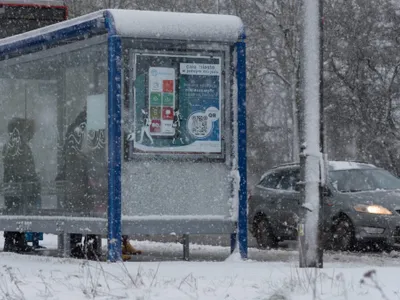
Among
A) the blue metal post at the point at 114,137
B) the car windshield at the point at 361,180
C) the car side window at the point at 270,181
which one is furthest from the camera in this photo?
the car side window at the point at 270,181

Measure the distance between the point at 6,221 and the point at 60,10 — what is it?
4736mm

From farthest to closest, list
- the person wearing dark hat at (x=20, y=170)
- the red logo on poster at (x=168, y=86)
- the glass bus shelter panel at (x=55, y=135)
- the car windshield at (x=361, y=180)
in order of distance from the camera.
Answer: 1. the car windshield at (x=361, y=180)
2. the person wearing dark hat at (x=20, y=170)
3. the glass bus shelter panel at (x=55, y=135)
4. the red logo on poster at (x=168, y=86)

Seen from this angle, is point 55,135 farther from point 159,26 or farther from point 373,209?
point 373,209

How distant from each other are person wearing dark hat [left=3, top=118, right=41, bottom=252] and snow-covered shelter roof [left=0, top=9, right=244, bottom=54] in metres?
2.40

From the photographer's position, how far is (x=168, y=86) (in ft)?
44.7

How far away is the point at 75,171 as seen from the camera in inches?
567

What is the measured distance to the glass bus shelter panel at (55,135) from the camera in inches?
547

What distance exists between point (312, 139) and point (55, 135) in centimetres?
438

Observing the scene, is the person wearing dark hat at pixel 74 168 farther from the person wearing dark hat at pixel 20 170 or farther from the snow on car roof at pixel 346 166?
the snow on car roof at pixel 346 166

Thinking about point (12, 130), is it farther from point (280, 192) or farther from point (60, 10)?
point (280, 192)

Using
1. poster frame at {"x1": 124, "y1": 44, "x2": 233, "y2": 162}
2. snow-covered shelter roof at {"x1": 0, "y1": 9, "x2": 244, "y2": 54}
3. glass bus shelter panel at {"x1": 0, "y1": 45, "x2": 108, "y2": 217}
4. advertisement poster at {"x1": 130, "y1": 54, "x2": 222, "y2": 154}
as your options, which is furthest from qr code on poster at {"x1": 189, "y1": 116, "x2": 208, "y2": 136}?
glass bus shelter panel at {"x1": 0, "y1": 45, "x2": 108, "y2": 217}

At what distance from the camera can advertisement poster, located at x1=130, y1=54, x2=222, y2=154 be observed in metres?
13.5

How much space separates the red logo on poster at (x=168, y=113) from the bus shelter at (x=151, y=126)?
13mm

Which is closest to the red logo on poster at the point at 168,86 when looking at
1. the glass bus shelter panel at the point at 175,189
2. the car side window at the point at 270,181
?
the glass bus shelter panel at the point at 175,189
